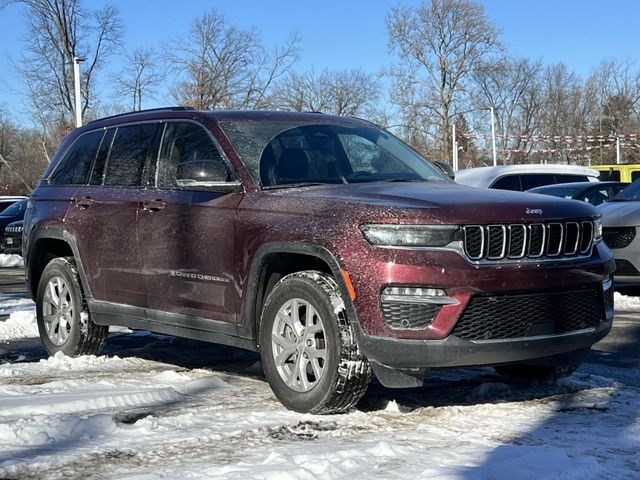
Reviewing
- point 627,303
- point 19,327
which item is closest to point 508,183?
point 627,303

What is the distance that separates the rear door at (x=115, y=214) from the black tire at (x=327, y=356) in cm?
158

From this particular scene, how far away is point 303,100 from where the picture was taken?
4419 cm

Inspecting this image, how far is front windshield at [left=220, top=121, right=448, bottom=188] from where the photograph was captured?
5684 mm

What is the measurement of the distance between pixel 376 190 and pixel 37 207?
3.52 metres

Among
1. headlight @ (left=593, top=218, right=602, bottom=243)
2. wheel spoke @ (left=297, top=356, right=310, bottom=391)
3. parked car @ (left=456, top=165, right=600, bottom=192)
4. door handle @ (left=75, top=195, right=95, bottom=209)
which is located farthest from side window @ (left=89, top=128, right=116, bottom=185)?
parked car @ (left=456, top=165, right=600, bottom=192)

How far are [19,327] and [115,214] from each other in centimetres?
275

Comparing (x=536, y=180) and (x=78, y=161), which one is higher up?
(x=78, y=161)

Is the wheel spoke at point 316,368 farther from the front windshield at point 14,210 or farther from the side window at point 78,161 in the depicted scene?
the front windshield at point 14,210

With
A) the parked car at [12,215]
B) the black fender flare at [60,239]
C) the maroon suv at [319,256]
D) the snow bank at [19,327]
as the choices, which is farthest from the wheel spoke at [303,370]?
the parked car at [12,215]

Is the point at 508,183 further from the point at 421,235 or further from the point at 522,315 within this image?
the point at 421,235

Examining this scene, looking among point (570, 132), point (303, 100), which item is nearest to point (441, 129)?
point (303, 100)

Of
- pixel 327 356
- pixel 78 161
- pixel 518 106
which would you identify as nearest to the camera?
pixel 327 356

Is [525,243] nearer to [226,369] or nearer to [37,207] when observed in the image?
[226,369]

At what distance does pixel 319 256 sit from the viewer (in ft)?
16.0
